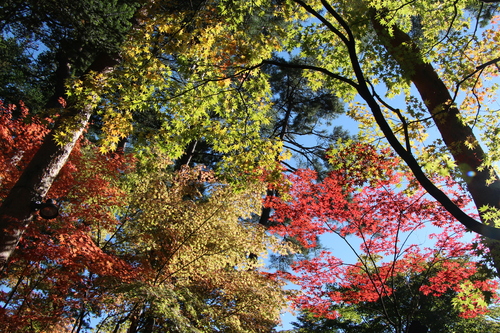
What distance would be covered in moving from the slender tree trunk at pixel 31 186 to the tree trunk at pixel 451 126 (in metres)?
4.75

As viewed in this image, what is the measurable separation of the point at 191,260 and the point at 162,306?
88.4 inches

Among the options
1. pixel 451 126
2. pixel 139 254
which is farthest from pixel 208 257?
pixel 451 126

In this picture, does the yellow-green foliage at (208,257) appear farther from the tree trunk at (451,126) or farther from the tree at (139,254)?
the tree trunk at (451,126)

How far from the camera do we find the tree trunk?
3973 millimetres

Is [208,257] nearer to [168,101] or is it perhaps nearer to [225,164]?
[225,164]

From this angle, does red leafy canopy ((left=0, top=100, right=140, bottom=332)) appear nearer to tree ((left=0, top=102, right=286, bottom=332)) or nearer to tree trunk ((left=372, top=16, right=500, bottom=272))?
tree ((left=0, top=102, right=286, bottom=332))

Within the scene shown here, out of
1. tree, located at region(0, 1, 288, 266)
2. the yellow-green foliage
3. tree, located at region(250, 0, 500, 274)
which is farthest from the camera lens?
the yellow-green foliage

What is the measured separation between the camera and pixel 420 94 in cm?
482

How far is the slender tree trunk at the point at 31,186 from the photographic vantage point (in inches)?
175

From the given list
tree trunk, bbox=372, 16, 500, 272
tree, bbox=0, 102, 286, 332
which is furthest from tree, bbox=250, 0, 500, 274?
tree, bbox=0, 102, 286, 332

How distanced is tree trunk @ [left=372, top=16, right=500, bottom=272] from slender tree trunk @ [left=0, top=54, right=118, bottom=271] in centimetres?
475

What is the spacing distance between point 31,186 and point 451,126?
595 centimetres

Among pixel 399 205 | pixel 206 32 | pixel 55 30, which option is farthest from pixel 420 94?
pixel 55 30

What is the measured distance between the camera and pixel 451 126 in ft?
14.4
